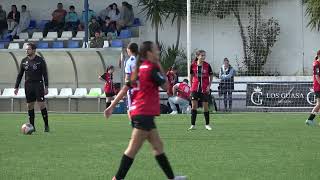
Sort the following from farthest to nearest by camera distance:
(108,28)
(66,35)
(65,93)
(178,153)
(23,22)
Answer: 1. (23,22)
2. (66,35)
3. (108,28)
4. (65,93)
5. (178,153)

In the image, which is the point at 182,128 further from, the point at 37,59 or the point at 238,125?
the point at 37,59

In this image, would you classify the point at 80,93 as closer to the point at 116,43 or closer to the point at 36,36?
the point at 116,43

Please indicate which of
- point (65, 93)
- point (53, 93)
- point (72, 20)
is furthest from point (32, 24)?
point (65, 93)

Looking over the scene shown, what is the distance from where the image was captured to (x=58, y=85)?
114 feet

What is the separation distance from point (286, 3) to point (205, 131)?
19514 mm

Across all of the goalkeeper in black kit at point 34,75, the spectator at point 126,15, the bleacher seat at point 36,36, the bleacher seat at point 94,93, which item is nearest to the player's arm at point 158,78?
the goalkeeper in black kit at point 34,75

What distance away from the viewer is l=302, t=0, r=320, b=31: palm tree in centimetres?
3528

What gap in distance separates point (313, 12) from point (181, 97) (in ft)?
30.4

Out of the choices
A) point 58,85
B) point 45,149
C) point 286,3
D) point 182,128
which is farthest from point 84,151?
point 286,3

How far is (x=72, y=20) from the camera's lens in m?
39.6

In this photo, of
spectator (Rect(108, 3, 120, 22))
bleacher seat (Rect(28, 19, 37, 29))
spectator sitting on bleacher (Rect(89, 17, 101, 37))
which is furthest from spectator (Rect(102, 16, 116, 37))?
bleacher seat (Rect(28, 19, 37, 29))

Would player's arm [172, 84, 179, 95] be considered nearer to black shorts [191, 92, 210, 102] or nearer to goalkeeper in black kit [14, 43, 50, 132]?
black shorts [191, 92, 210, 102]

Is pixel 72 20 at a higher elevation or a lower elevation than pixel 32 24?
higher

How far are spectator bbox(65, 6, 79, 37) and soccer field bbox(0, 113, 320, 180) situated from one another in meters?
18.8
